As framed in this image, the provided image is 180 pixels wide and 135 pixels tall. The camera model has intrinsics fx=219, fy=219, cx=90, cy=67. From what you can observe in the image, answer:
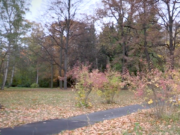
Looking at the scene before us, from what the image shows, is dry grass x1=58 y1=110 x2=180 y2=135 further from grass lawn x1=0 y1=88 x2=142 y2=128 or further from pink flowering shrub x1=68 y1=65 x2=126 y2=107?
pink flowering shrub x1=68 y1=65 x2=126 y2=107

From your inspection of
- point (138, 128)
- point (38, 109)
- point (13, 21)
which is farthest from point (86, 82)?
point (13, 21)

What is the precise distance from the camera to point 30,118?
9.03 meters

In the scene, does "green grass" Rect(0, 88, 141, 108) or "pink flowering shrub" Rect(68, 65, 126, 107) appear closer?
"pink flowering shrub" Rect(68, 65, 126, 107)

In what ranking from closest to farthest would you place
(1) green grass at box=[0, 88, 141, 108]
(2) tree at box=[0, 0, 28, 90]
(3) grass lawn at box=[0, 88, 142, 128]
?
(3) grass lawn at box=[0, 88, 142, 128], (1) green grass at box=[0, 88, 141, 108], (2) tree at box=[0, 0, 28, 90]

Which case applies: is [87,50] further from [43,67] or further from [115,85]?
[115,85]

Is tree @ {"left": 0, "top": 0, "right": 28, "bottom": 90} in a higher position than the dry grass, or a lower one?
higher

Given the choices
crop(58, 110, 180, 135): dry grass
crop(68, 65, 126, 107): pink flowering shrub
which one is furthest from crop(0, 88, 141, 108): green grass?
crop(58, 110, 180, 135): dry grass

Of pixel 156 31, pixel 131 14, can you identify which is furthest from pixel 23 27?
pixel 156 31

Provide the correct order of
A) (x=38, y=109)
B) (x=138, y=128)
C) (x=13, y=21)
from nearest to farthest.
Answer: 1. (x=138, y=128)
2. (x=38, y=109)
3. (x=13, y=21)

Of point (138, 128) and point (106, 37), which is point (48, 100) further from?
point (106, 37)

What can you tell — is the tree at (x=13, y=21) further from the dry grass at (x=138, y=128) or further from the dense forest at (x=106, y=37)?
the dry grass at (x=138, y=128)

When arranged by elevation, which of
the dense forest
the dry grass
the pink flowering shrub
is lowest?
the dry grass

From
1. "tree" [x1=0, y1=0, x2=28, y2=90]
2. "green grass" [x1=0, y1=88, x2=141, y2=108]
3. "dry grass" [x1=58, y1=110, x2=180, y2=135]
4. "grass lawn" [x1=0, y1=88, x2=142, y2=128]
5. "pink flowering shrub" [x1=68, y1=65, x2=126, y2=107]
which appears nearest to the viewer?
"dry grass" [x1=58, y1=110, x2=180, y2=135]

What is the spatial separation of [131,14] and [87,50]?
12261 mm
